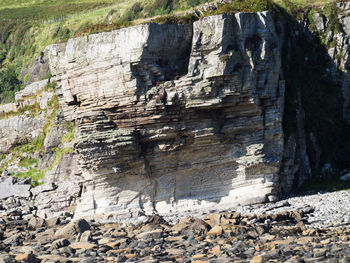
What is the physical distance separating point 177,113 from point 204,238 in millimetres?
8765

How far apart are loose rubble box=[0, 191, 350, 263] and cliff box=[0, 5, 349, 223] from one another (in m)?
2.33

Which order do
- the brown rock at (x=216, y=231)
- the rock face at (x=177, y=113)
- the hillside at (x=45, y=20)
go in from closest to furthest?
the brown rock at (x=216, y=231) < the rock face at (x=177, y=113) < the hillside at (x=45, y=20)

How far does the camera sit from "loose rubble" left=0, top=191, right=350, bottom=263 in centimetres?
2286

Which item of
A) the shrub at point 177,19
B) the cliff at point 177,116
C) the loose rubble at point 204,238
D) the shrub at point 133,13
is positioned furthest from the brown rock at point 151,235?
the shrub at point 133,13

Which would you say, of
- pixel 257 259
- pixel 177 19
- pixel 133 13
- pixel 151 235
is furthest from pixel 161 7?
pixel 257 259

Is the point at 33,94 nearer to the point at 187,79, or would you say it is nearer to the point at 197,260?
the point at 187,79

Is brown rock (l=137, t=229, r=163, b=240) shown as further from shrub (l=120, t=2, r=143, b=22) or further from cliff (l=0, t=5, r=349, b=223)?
shrub (l=120, t=2, r=143, b=22)

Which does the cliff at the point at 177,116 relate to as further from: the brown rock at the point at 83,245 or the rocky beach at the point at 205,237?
the brown rock at the point at 83,245

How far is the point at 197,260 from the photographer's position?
22734 mm

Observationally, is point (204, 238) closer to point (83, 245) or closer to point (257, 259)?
point (257, 259)

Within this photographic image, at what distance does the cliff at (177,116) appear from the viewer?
32531 millimetres

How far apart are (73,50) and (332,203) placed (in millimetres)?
16451

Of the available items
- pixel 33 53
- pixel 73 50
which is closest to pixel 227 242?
pixel 73 50

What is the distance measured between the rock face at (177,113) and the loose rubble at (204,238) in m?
2.36
